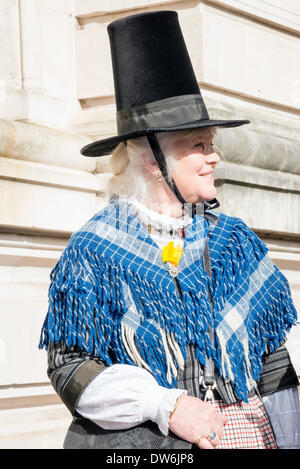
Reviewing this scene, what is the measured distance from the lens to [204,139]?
3.19 m

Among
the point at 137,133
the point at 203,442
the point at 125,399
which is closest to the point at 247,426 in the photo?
the point at 203,442

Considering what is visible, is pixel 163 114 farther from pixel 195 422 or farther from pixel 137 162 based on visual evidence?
pixel 195 422

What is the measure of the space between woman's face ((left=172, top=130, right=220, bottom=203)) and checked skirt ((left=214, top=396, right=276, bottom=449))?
61cm

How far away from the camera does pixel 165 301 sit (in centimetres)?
304

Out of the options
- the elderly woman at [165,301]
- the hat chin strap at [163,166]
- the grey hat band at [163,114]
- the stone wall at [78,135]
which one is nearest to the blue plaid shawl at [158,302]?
the elderly woman at [165,301]

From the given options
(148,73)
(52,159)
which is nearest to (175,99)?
(148,73)

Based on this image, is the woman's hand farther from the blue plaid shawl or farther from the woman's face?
the woman's face

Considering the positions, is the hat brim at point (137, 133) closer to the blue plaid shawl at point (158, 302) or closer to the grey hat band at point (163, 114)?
the grey hat band at point (163, 114)

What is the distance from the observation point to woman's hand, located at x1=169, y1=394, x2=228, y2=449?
2867 mm

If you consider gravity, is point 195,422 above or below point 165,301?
below

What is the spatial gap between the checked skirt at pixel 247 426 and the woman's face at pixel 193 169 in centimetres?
61

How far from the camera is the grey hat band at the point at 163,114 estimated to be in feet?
10.4

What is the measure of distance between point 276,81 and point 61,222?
4.55ft

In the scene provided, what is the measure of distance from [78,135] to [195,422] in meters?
2.10
